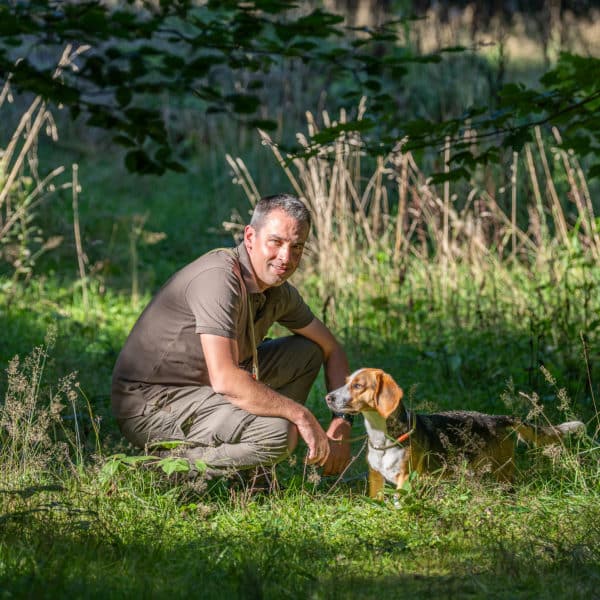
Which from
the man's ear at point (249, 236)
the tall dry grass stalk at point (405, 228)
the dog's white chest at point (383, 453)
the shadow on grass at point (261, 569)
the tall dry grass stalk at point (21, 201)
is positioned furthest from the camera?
the tall dry grass stalk at point (405, 228)

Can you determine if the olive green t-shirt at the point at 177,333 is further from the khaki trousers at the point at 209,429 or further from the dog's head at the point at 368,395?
the dog's head at the point at 368,395

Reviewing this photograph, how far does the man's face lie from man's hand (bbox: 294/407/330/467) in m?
0.67

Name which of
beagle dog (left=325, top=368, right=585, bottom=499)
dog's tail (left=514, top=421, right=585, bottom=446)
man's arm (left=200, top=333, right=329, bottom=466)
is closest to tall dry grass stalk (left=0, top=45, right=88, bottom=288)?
man's arm (left=200, top=333, right=329, bottom=466)

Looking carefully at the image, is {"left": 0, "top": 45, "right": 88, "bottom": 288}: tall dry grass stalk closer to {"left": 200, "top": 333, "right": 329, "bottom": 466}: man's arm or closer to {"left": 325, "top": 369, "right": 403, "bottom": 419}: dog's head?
{"left": 200, "top": 333, "right": 329, "bottom": 466}: man's arm

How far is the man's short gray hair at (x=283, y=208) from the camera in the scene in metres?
4.24

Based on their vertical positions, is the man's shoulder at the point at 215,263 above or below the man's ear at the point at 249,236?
below

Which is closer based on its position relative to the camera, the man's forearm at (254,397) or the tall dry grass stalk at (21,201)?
the man's forearm at (254,397)

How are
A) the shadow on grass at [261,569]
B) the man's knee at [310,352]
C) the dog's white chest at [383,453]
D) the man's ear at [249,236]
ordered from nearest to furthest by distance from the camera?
the shadow on grass at [261,569]
the dog's white chest at [383,453]
the man's ear at [249,236]
the man's knee at [310,352]

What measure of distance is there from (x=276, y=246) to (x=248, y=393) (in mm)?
713

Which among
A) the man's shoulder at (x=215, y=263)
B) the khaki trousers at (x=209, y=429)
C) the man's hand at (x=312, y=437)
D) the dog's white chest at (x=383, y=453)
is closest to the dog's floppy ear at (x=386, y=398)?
the dog's white chest at (x=383, y=453)

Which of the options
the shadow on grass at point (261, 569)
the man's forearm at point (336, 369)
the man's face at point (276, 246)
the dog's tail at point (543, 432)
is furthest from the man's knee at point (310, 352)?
the shadow on grass at point (261, 569)

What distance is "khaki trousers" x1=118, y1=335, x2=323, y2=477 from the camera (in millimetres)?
4082

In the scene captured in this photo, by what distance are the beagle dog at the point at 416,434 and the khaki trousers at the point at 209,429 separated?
0.33 metres

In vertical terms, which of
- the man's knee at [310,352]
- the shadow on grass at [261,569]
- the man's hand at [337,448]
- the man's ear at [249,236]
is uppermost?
the man's ear at [249,236]
